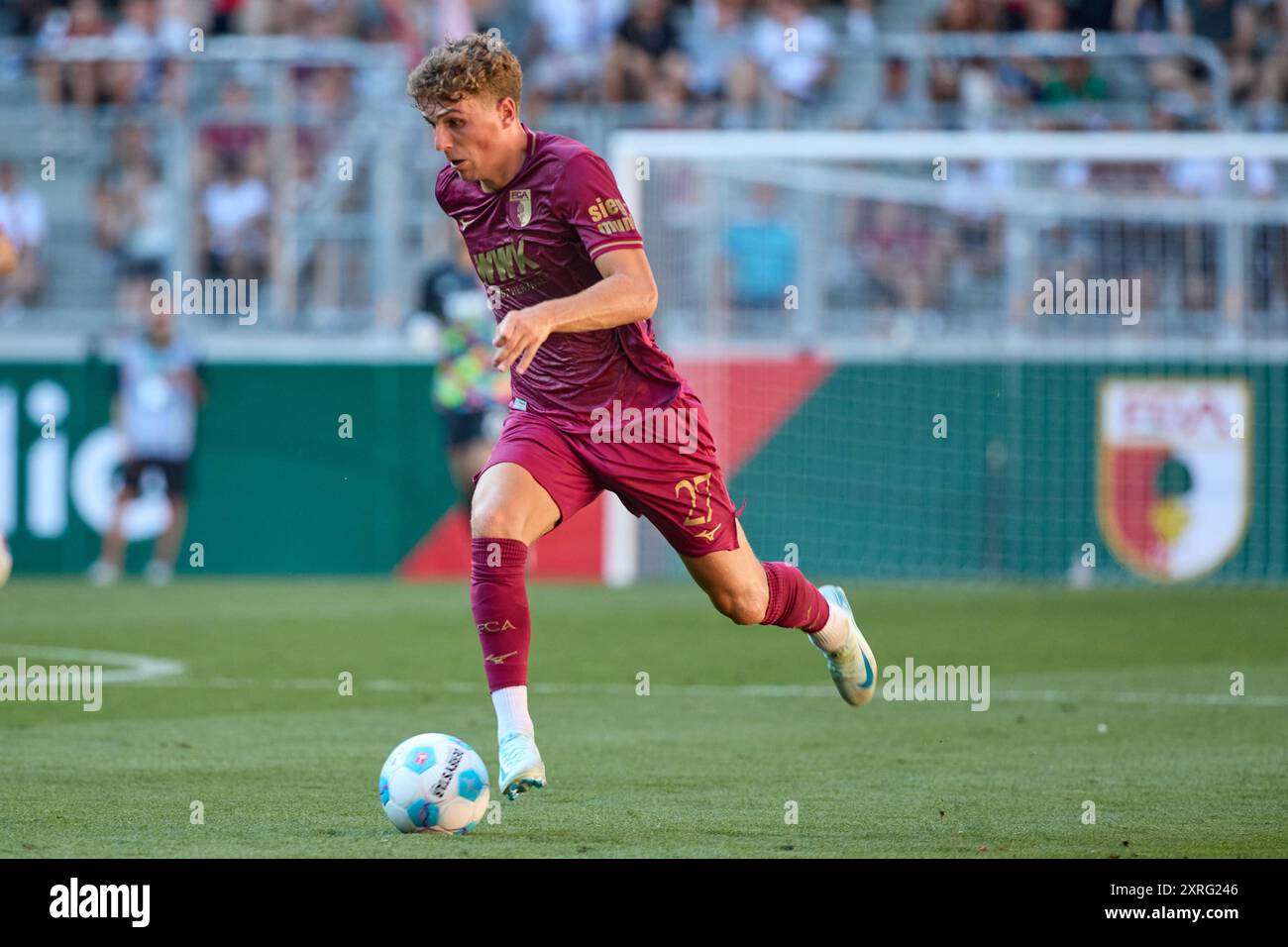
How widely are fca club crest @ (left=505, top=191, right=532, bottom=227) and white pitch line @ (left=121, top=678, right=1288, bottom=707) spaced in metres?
3.53

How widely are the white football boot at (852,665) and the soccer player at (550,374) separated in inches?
22.9

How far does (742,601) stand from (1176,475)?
9.40 meters

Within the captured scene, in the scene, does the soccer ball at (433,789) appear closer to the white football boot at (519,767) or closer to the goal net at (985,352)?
the white football boot at (519,767)

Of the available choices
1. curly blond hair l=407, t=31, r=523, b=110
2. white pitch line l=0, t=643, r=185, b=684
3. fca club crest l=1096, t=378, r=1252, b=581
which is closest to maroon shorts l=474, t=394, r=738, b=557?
curly blond hair l=407, t=31, r=523, b=110

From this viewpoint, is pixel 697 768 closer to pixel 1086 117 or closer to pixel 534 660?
pixel 534 660

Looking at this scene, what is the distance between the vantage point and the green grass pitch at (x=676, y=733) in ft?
19.2

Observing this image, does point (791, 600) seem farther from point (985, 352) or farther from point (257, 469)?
point (257, 469)

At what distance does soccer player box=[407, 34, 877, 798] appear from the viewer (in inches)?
241

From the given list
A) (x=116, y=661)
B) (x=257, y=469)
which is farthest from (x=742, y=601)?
(x=257, y=469)

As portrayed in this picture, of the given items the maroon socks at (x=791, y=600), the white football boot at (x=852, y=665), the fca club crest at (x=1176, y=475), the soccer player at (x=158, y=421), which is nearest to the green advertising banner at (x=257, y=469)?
the soccer player at (x=158, y=421)

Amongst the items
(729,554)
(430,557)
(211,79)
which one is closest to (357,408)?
(430,557)

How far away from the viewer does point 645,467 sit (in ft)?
21.6

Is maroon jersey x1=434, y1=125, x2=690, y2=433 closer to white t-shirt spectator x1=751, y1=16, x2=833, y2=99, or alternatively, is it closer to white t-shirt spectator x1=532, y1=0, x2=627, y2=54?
white t-shirt spectator x1=751, y1=16, x2=833, y2=99

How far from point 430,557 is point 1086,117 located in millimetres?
6514
